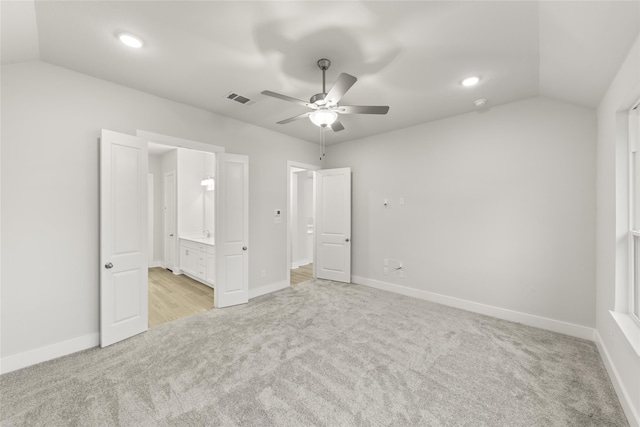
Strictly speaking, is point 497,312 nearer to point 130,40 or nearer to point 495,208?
point 495,208

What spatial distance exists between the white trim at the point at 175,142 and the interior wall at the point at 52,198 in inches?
3.4

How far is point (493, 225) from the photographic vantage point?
11.2ft

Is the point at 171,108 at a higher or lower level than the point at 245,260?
higher

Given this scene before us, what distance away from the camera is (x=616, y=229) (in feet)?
6.97

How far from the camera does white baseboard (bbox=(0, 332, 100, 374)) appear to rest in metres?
2.19

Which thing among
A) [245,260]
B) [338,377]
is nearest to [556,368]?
[338,377]

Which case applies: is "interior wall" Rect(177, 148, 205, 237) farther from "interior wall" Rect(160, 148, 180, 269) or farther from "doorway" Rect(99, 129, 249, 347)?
"doorway" Rect(99, 129, 249, 347)

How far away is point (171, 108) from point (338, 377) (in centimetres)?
363

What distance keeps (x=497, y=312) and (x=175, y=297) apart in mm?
4842

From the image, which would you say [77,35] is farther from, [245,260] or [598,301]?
[598,301]

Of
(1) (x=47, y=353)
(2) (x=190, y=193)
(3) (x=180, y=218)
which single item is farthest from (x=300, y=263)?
(1) (x=47, y=353)

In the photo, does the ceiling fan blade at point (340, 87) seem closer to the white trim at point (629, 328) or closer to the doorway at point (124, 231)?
the doorway at point (124, 231)

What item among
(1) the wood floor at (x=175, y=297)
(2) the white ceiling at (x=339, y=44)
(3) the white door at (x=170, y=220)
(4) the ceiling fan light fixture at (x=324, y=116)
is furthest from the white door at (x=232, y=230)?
(3) the white door at (x=170, y=220)

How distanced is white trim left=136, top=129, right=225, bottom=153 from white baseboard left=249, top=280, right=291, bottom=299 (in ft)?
7.53
